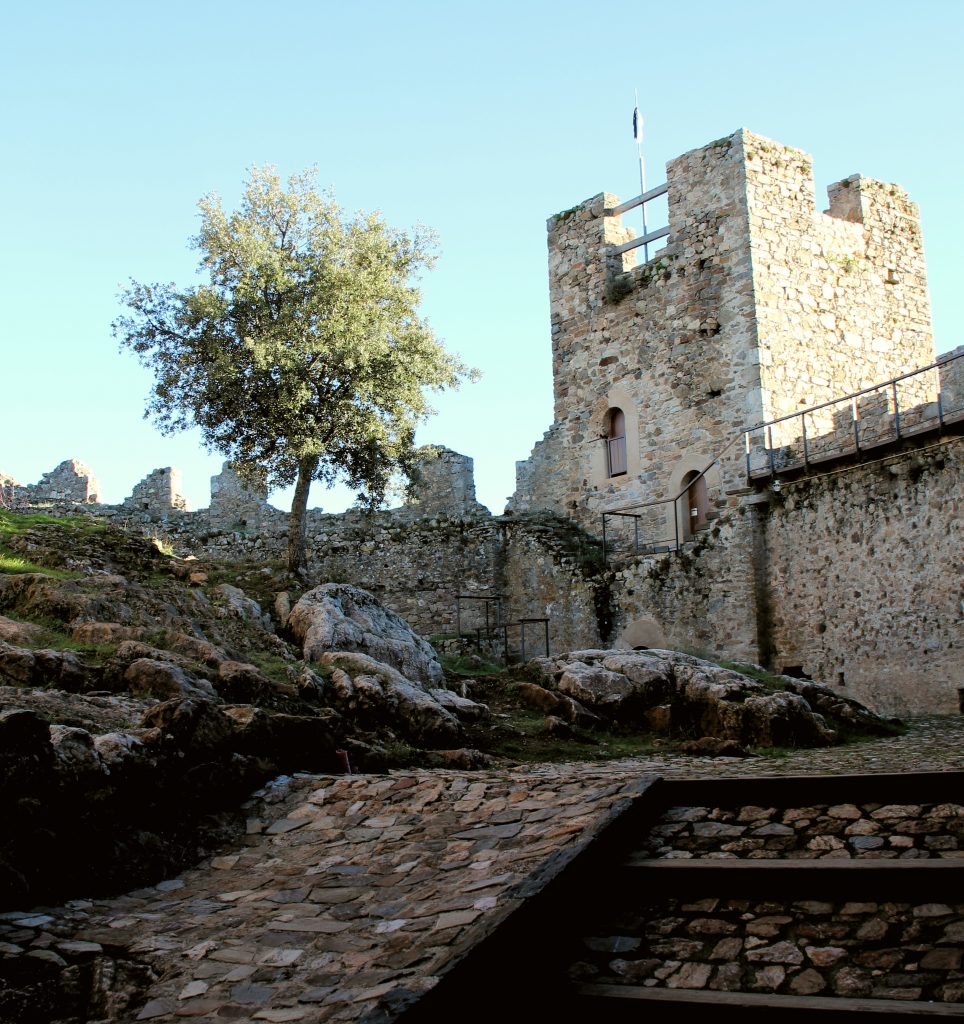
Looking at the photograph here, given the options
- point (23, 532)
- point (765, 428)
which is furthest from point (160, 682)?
point (765, 428)

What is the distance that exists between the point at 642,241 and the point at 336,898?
17779 millimetres

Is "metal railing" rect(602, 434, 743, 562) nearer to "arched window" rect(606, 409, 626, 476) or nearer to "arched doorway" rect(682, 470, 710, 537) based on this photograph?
"arched doorway" rect(682, 470, 710, 537)

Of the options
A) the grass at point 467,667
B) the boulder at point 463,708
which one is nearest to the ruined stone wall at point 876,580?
the grass at point 467,667

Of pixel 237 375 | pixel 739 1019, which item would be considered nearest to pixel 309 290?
pixel 237 375

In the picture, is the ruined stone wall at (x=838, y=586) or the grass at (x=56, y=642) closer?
the grass at (x=56, y=642)

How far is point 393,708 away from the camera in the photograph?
32.2 feet

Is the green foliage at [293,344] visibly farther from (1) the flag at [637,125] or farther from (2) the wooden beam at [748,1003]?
(2) the wooden beam at [748,1003]

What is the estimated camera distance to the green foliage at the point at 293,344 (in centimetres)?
1694

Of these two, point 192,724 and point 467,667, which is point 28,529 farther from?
point 192,724

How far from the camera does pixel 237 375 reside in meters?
16.8

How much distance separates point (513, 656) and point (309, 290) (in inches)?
295

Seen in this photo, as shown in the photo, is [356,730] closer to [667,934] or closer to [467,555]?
[667,934]

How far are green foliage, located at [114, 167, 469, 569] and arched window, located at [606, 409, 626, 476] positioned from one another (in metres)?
4.55

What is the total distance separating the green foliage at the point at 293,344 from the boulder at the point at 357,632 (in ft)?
14.5
